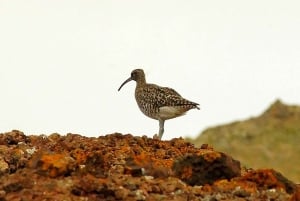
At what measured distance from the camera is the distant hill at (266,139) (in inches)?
1754

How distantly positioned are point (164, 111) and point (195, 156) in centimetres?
896

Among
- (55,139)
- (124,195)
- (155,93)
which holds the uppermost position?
(155,93)

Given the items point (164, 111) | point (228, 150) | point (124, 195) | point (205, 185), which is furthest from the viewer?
point (228, 150)

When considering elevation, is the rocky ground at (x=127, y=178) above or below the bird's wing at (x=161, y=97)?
below

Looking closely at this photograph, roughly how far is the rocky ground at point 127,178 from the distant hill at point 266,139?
2943 centimetres

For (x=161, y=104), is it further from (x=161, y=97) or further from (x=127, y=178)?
(x=127, y=178)

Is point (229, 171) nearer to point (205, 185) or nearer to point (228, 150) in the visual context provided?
→ point (205, 185)

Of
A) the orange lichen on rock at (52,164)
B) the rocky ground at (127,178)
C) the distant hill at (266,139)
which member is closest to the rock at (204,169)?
the rocky ground at (127,178)

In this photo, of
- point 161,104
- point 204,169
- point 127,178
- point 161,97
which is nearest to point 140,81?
point 161,97

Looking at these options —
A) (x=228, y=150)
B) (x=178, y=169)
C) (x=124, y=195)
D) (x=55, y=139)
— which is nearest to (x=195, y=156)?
(x=178, y=169)

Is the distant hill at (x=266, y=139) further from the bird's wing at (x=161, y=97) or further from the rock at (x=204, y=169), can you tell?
the rock at (x=204, y=169)

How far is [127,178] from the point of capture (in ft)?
41.6

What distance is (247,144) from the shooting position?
46188 mm

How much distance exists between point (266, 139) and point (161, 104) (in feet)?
82.8
